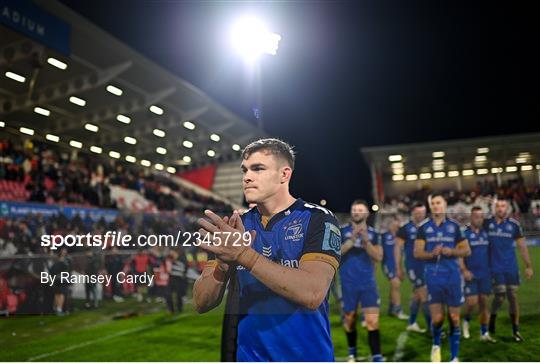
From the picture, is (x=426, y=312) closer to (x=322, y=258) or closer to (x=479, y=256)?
(x=479, y=256)

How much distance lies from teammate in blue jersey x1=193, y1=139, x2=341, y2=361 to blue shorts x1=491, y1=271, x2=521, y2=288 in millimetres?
4278

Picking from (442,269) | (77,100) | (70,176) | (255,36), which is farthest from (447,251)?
(77,100)

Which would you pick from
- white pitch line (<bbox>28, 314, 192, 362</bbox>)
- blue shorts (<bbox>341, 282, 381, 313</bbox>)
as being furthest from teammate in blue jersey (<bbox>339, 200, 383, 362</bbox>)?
white pitch line (<bbox>28, 314, 192, 362</bbox>)

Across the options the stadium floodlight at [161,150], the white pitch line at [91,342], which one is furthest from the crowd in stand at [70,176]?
the white pitch line at [91,342]

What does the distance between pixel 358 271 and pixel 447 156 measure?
8.51 m

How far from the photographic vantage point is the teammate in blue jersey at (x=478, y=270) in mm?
5867

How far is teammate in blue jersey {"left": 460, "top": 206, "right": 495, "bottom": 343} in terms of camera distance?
5.87 m

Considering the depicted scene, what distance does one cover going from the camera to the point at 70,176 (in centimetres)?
883

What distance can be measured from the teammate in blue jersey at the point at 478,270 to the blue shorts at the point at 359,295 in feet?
3.96

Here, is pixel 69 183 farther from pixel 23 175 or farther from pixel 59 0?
pixel 59 0

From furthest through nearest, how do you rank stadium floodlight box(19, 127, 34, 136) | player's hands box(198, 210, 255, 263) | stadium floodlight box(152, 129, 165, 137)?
1. stadium floodlight box(152, 129, 165, 137)
2. stadium floodlight box(19, 127, 34, 136)
3. player's hands box(198, 210, 255, 263)

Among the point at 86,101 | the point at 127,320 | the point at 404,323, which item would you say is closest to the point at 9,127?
the point at 86,101

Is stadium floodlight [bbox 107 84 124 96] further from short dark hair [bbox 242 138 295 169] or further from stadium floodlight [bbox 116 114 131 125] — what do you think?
short dark hair [bbox 242 138 295 169]

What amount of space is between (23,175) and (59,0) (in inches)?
139
